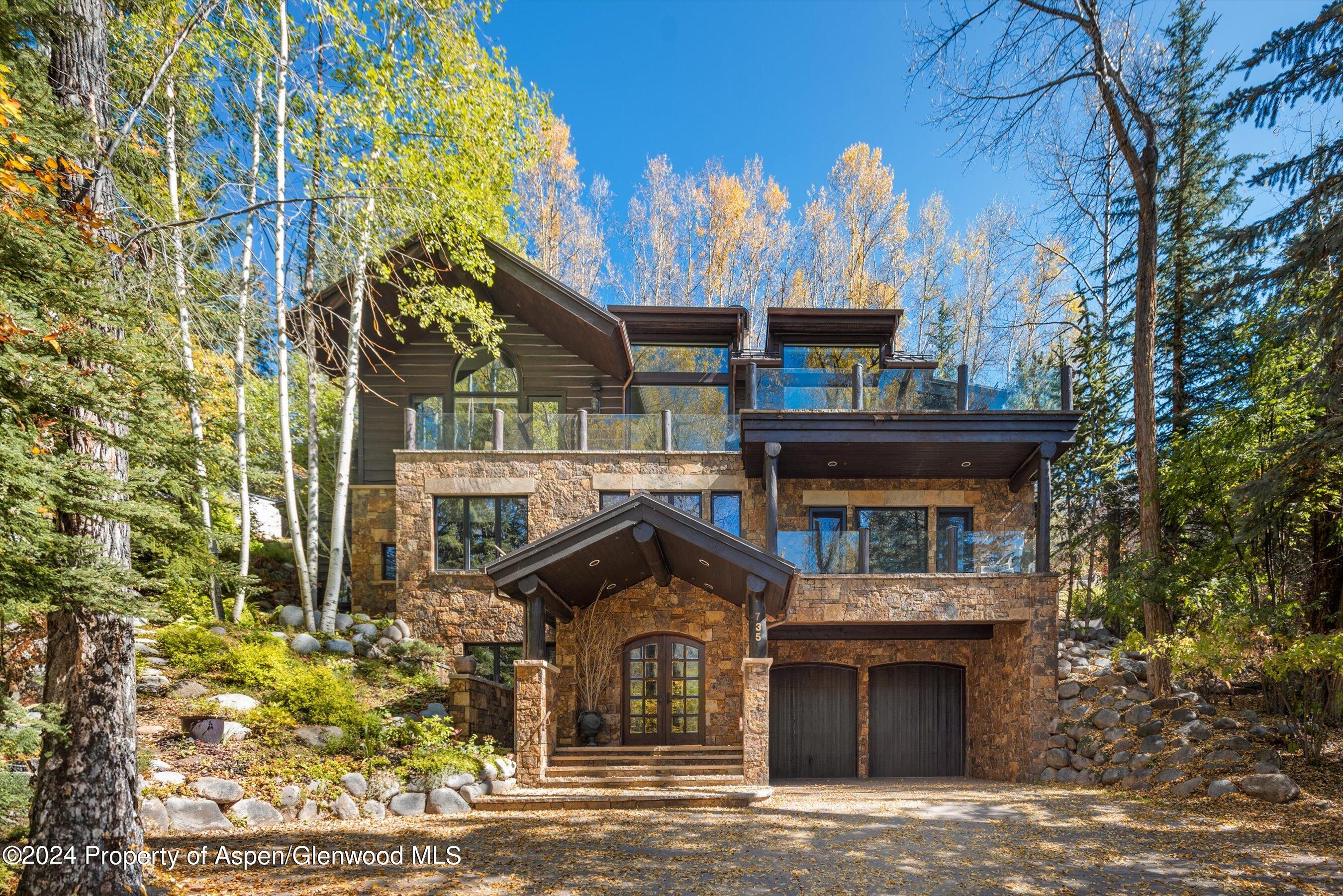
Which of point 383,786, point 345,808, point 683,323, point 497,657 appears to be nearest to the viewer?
point 345,808

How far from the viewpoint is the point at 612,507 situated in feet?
32.3

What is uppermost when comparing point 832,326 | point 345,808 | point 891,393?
point 832,326

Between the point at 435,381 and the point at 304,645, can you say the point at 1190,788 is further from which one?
the point at 435,381

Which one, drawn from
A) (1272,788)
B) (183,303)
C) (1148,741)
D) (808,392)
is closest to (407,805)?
(183,303)

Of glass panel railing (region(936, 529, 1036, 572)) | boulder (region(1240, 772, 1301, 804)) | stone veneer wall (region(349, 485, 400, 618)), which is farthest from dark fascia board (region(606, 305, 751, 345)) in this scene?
boulder (region(1240, 772, 1301, 804))

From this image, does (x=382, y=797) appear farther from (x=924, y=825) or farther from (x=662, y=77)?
(x=662, y=77)

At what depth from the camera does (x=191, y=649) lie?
9.87 m

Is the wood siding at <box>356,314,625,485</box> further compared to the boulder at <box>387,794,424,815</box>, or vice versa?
the wood siding at <box>356,314,625,485</box>

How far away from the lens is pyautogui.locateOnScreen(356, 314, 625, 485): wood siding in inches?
599

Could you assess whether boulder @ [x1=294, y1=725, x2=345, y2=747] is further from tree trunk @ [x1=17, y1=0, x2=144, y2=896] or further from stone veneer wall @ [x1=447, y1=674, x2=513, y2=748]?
tree trunk @ [x1=17, y1=0, x2=144, y2=896]

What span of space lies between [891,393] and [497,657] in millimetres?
8843

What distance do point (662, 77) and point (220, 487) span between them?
22.5m

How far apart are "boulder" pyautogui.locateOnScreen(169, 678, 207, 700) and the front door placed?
6542mm

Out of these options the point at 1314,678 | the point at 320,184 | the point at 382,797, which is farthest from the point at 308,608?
the point at 1314,678
